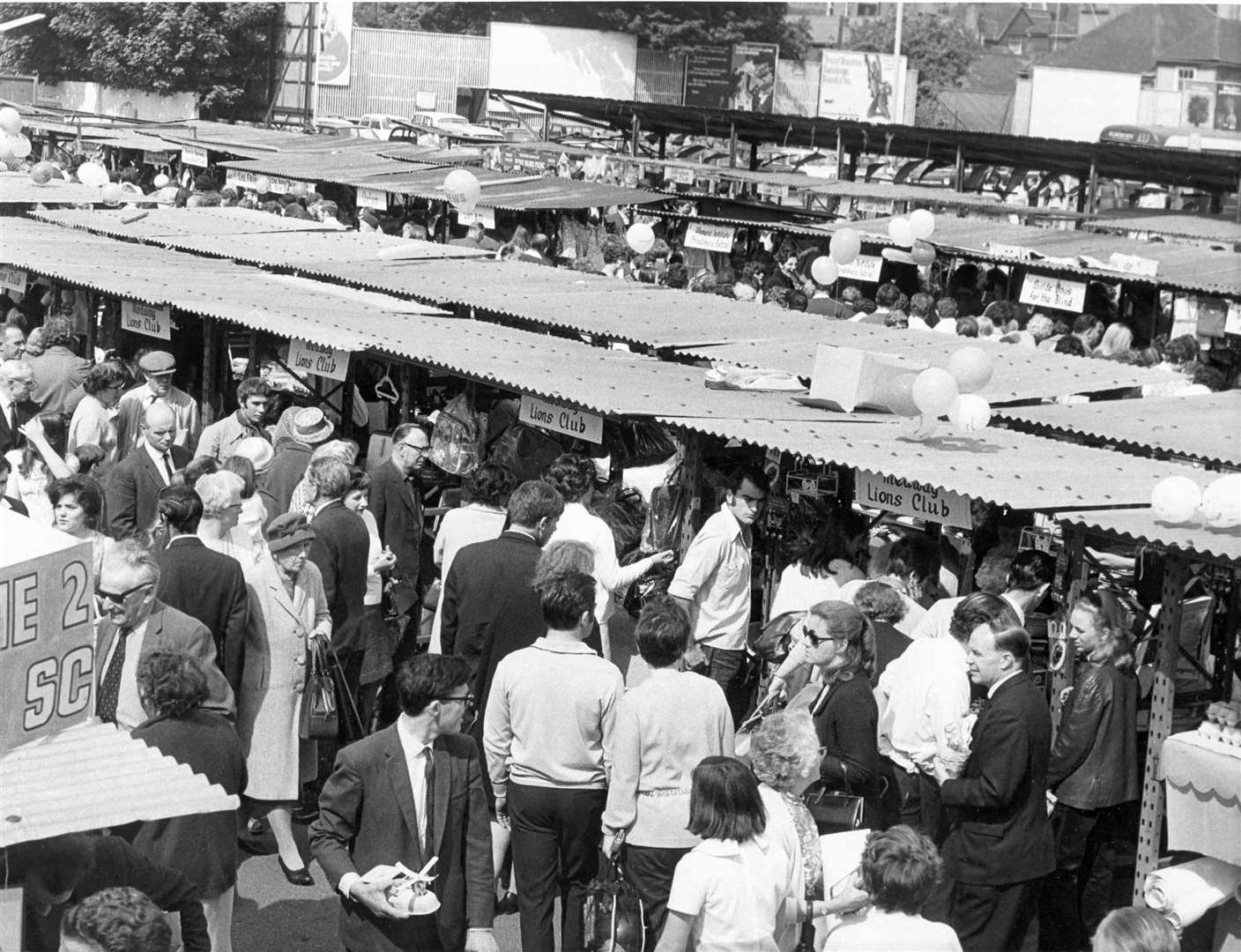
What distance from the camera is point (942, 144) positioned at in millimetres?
26078

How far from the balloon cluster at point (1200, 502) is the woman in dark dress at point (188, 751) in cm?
317

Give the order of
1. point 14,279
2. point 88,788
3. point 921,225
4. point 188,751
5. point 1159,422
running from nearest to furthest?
1. point 88,788
2. point 188,751
3. point 1159,422
4. point 14,279
5. point 921,225

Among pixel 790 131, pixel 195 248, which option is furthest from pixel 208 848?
pixel 790 131

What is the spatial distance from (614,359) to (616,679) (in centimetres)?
444

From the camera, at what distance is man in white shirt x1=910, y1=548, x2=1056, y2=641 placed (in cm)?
693

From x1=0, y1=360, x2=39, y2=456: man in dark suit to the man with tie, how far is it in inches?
174

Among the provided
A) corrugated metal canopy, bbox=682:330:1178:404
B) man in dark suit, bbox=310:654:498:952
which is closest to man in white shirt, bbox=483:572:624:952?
man in dark suit, bbox=310:654:498:952

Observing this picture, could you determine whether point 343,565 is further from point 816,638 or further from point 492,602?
point 816,638

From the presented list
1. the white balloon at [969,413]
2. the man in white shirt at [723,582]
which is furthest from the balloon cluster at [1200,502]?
the man in white shirt at [723,582]

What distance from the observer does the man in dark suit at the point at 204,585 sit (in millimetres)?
6672

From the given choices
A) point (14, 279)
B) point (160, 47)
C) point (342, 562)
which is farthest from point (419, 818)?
point (160, 47)

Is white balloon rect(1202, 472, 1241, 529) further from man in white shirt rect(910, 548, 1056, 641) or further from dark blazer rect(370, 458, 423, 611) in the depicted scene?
dark blazer rect(370, 458, 423, 611)

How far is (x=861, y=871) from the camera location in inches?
176

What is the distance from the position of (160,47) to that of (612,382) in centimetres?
4603
